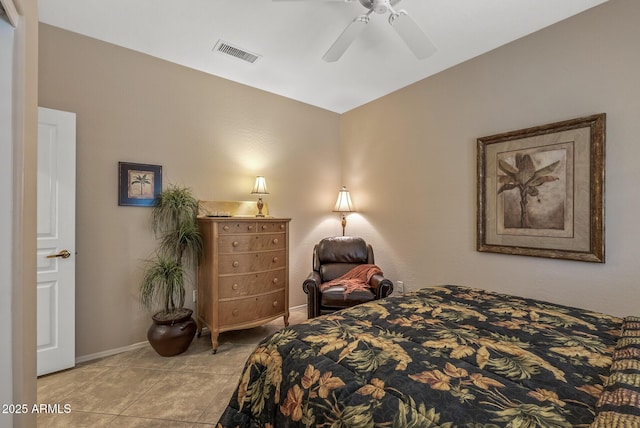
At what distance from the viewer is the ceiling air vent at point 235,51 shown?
8.62ft

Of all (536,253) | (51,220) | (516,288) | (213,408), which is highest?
(51,220)

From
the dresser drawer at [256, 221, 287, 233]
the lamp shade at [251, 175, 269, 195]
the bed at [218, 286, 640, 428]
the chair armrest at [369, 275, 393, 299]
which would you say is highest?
the lamp shade at [251, 175, 269, 195]

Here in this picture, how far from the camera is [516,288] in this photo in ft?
8.43

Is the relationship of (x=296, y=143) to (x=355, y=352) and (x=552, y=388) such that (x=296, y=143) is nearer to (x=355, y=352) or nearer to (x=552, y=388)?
(x=355, y=352)

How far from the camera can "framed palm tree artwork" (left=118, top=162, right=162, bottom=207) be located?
2.63 metres

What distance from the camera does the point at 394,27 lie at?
1938mm

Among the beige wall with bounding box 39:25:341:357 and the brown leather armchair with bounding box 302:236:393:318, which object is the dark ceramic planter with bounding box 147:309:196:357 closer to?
the beige wall with bounding box 39:25:341:357

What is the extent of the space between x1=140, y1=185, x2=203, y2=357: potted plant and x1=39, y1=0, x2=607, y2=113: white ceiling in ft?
4.51

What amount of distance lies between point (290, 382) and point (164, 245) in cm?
234

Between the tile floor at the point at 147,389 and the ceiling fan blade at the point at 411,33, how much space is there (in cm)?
281

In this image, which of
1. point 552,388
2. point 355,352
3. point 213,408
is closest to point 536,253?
point 552,388

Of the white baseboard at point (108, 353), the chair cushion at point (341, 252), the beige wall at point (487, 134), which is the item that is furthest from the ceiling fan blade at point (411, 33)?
the white baseboard at point (108, 353)

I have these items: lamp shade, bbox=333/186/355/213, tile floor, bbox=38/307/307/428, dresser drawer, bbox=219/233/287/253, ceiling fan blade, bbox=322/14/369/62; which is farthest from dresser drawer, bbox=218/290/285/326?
ceiling fan blade, bbox=322/14/369/62

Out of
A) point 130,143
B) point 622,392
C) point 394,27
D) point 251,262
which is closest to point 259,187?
point 251,262
